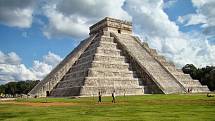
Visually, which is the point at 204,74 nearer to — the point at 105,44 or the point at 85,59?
the point at 105,44

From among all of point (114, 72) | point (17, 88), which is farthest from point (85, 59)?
point (17, 88)

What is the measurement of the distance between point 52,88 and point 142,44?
924 inches

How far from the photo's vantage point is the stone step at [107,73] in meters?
51.0

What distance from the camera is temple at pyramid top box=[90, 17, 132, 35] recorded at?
228 feet

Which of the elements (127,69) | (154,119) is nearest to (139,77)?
(127,69)

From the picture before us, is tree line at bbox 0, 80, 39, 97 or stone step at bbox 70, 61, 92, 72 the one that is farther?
tree line at bbox 0, 80, 39, 97

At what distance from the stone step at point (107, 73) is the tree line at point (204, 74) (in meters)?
34.5

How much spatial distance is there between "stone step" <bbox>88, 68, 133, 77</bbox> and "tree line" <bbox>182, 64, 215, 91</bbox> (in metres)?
34.5

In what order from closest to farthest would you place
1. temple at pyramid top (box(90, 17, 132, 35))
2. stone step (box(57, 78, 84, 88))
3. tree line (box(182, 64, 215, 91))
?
stone step (box(57, 78, 84, 88))
temple at pyramid top (box(90, 17, 132, 35))
tree line (box(182, 64, 215, 91))

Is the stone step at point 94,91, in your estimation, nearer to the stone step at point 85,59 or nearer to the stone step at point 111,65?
the stone step at point 111,65

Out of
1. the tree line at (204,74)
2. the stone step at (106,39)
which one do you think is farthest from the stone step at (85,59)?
the tree line at (204,74)

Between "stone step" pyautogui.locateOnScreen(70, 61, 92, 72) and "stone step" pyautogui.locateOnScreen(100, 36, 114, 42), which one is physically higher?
"stone step" pyautogui.locateOnScreen(100, 36, 114, 42)

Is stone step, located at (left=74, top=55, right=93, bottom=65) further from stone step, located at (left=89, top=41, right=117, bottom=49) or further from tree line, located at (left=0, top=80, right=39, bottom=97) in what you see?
tree line, located at (left=0, top=80, right=39, bottom=97)

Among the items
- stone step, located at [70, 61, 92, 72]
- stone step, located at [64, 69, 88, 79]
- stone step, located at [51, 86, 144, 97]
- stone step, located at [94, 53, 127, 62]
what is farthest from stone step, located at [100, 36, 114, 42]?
stone step, located at [51, 86, 144, 97]
